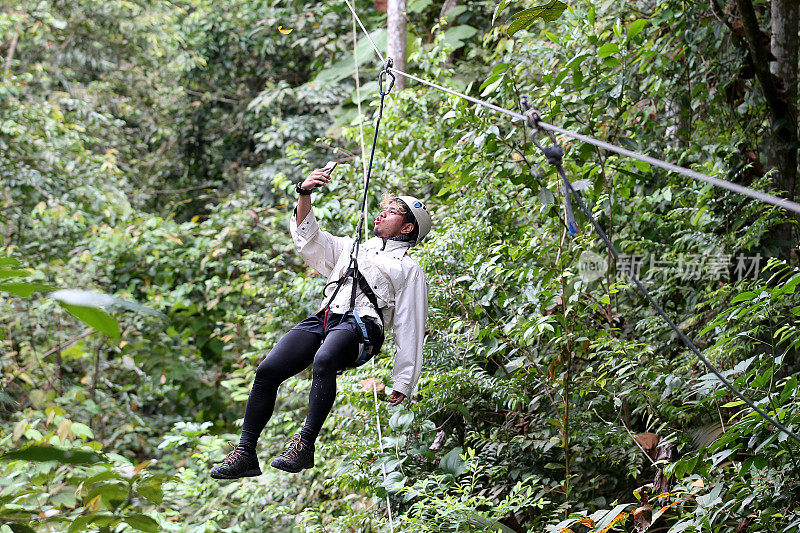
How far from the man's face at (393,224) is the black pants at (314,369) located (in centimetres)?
41

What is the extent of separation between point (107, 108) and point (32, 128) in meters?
2.24

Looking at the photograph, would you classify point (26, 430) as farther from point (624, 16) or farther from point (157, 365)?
point (624, 16)

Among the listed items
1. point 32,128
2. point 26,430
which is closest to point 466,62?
point 32,128

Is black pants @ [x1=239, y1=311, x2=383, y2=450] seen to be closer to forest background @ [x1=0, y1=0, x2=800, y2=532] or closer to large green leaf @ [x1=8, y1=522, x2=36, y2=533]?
forest background @ [x1=0, y1=0, x2=800, y2=532]

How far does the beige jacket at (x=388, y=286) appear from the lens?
2811 millimetres

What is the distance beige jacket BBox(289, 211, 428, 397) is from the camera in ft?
9.22

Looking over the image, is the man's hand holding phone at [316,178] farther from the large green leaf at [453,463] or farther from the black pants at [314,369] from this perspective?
the large green leaf at [453,463]

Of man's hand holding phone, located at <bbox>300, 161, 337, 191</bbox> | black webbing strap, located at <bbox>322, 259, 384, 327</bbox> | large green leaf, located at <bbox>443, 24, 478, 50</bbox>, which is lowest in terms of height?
black webbing strap, located at <bbox>322, 259, 384, 327</bbox>

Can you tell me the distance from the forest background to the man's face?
620mm

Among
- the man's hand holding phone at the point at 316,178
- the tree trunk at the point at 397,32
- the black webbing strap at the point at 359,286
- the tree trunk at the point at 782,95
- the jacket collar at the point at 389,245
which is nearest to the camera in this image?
the man's hand holding phone at the point at 316,178

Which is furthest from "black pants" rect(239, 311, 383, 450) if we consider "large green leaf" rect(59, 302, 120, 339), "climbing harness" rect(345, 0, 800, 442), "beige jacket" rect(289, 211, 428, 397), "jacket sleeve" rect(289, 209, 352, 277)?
"large green leaf" rect(59, 302, 120, 339)

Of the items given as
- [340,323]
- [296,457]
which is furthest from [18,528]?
[340,323]

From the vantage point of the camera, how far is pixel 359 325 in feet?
8.95

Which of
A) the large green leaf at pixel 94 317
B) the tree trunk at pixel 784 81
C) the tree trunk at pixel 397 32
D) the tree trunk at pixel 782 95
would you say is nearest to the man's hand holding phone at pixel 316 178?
the large green leaf at pixel 94 317
